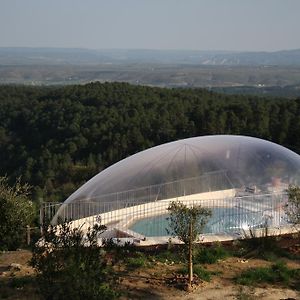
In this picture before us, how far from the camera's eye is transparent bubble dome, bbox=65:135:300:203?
1361cm

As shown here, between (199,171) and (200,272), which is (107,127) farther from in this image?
(200,272)

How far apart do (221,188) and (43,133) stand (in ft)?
78.0

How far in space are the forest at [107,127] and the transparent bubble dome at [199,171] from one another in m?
8.83

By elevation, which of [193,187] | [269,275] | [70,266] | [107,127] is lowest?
[269,275]

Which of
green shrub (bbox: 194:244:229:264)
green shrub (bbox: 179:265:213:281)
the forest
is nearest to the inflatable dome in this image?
green shrub (bbox: 194:244:229:264)

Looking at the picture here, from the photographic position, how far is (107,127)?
33.0m

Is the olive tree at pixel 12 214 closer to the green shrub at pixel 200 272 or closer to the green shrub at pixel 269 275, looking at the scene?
the green shrub at pixel 200 272

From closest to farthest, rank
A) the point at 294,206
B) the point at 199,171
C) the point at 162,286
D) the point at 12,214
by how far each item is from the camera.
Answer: the point at 162,286 → the point at 12,214 → the point at 294,206 → the point at 199,171

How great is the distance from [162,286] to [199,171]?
221 inches

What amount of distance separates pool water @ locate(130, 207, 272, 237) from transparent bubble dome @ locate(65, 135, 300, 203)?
1.01 m

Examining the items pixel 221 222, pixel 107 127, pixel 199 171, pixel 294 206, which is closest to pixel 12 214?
pixel 221 222

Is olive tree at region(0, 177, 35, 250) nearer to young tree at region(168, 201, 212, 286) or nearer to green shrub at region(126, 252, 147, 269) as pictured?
green shrub at region(126, 252, 147, 269)

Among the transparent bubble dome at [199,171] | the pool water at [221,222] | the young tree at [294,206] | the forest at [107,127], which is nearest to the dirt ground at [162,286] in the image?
the young tree at [294,206]

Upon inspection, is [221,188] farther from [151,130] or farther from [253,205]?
[151,130]
